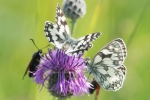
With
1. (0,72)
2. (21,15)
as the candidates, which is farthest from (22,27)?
(0,72)

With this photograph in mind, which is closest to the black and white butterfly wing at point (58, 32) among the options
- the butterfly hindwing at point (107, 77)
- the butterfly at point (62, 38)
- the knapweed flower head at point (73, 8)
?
the butterfly at point (62, 38)

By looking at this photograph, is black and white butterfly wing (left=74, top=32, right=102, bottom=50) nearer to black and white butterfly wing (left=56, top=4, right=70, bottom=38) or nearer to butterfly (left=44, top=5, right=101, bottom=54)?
butterfly (left=44, top=5, right=101, bottom=54)

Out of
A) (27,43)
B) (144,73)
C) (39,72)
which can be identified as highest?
(39,72)

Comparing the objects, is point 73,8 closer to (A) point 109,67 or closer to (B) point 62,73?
(A) point 109,67

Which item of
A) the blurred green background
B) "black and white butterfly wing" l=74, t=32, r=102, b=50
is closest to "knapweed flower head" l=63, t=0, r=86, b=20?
the blurred green background

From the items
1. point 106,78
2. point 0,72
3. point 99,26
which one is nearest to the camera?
point 106,78

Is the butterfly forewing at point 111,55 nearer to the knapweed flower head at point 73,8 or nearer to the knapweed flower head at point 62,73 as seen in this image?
the knapweed flower head at point 62,73

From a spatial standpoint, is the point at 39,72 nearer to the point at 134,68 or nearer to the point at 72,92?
the point at 72,92
